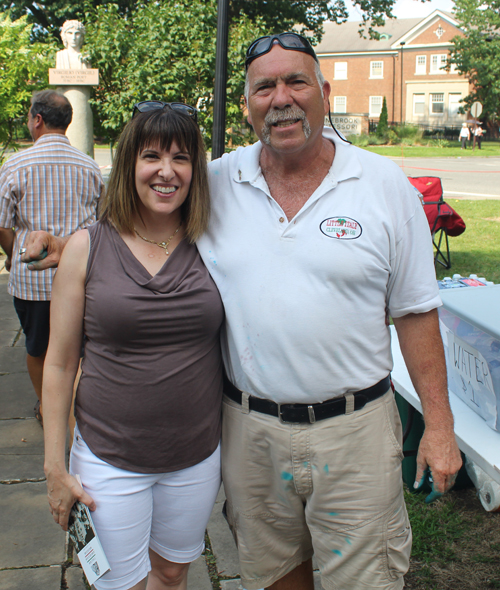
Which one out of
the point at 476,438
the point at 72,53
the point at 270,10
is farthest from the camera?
the point at 270,10

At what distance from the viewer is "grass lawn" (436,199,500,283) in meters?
7.52

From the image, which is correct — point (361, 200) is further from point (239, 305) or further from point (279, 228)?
point (239, 305)

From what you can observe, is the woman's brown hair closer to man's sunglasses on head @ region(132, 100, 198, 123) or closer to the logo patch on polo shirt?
man's sunglasses on head @ region(132, 100, 198, 123)

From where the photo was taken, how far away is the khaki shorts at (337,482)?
1.98m

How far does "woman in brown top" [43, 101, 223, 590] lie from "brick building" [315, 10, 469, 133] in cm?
4836

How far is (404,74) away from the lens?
49.4m

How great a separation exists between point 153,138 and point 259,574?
165 centimetres

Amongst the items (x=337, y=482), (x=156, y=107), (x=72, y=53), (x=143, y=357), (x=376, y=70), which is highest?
(x=376, y=70)

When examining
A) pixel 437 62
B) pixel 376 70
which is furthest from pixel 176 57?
pixel 437 62

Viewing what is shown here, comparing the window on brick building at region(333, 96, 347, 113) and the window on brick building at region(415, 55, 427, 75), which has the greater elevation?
the window on brick building at region(415, 55, 427, 75)

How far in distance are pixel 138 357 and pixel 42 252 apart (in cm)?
49

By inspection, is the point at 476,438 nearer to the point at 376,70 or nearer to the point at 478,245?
the point at 478,245

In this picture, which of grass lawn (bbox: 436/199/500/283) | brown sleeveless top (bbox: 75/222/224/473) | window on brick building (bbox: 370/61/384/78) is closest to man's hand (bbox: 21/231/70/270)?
brown sleeveless top (bbox: 75/222/224/473)

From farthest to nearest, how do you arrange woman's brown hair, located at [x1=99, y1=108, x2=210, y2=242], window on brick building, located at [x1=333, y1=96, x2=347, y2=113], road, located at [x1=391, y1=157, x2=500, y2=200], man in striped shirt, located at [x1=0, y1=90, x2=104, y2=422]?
window on brick building, located at [x1=333, y1=96, x2=347, y2=113] → road, located at [x1=391, y1=157, x2=500, y2=200] → man in striped shirt, located at [x1=0, y1=90, x2=104, y2=422] → woman's brown hair, located at [x1=99, y1=108, x2=210, y2=242]
